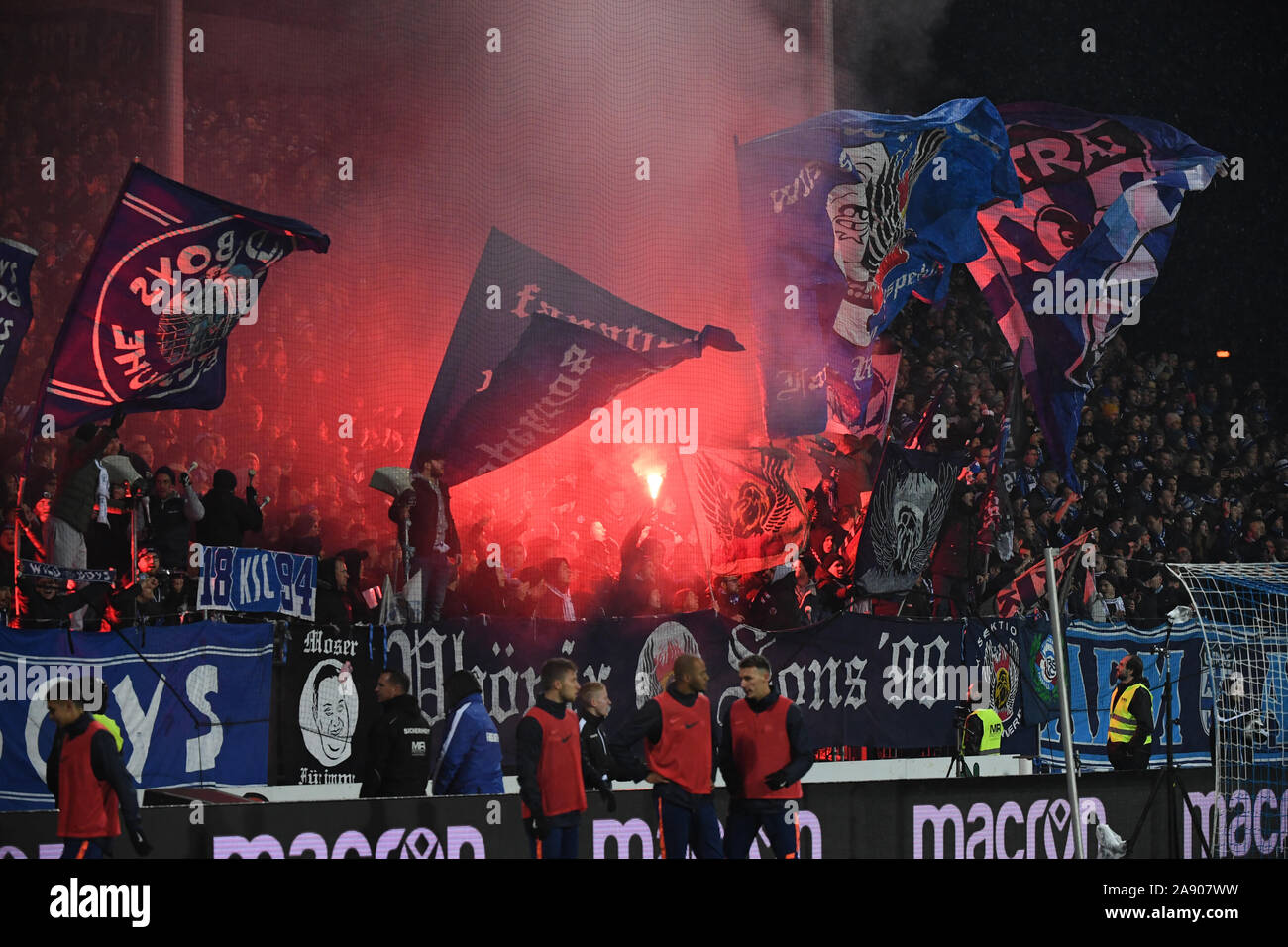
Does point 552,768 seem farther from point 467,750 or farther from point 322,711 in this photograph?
point 322,711

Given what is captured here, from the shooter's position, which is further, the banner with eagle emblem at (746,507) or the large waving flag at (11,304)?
the banner with eagle emblem at (746,507)

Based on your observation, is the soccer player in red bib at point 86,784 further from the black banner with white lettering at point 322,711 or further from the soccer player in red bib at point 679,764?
the soccer player in red bib at point 679,764

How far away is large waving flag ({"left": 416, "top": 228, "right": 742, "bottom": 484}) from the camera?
11977 millimetres

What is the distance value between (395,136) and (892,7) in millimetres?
6342

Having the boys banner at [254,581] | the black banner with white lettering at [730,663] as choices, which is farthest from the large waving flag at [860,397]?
the boys banner at [254,581]

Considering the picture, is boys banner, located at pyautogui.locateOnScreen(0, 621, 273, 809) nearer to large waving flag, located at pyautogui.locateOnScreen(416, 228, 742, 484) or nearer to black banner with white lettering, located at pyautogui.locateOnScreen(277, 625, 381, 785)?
black banner with white lettering, located at pyautogui.locateOnScreen(277, 625, 381, 785)

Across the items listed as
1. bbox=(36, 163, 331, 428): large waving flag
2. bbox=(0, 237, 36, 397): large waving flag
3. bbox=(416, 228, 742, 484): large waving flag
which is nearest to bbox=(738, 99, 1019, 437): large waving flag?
bbox=(416, 228, 742, 484): large waving flag

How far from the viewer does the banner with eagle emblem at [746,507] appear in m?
Answer: 12.2

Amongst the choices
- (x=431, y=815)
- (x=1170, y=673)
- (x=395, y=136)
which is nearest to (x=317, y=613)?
(x=431, y=815)

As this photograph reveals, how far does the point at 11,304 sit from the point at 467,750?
4636mm
